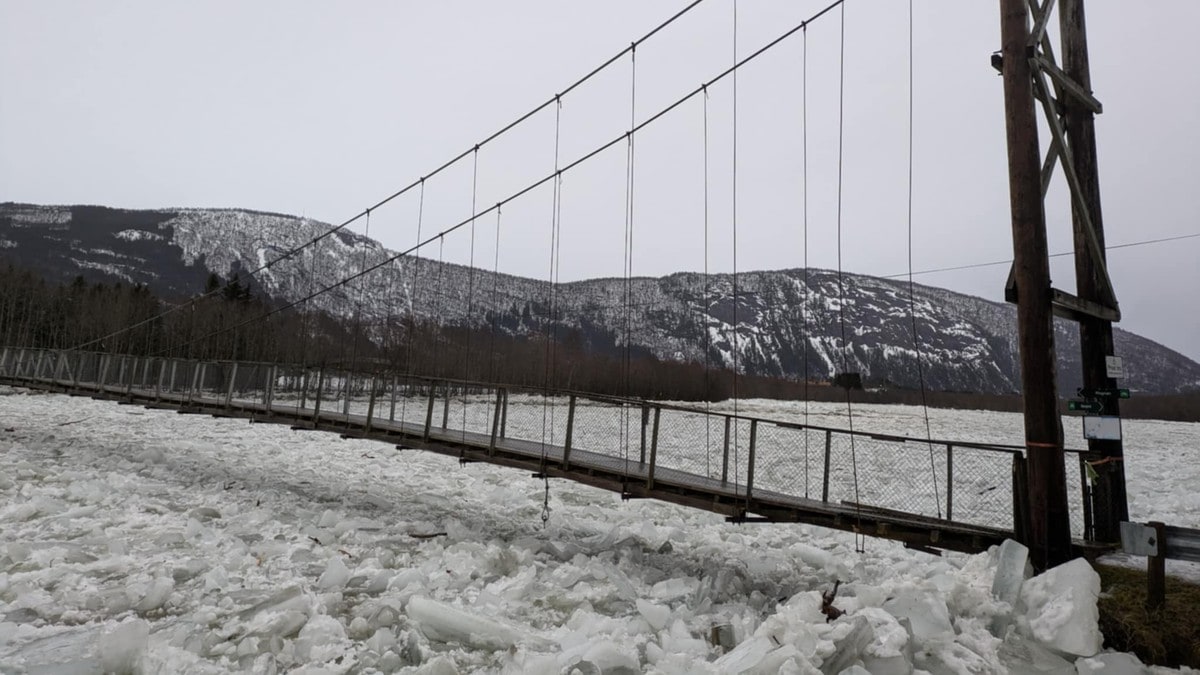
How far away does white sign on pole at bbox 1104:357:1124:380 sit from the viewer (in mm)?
5727

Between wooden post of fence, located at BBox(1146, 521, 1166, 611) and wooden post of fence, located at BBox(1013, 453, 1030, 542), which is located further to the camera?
wooden post of fence, located at BBox(1013, 453, 1030, 542)

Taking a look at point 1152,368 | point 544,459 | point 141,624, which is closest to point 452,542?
point 544,459

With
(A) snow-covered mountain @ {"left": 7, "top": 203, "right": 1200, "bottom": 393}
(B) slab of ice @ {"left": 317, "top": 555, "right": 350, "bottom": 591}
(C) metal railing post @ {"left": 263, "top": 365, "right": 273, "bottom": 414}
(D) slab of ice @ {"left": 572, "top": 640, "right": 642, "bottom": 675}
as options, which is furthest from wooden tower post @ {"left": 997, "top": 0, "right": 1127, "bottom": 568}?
(A) snow-covered mountain @ {"left": 7, "top": 203, "right": 1200, "bottom": 393}

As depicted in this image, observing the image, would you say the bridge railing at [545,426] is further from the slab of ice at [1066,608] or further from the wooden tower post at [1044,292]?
the slab of ice at [1066,608]

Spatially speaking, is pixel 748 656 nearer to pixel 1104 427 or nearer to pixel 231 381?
pixel 1104 427

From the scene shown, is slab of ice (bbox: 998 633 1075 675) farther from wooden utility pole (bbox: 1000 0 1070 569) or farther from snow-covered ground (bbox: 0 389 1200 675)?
wooden utility pole (bbox: 1000 0 1070 569)

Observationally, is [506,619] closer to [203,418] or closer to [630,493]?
[630,493]

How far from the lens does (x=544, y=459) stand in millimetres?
7965

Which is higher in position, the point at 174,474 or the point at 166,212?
the point at 166,212

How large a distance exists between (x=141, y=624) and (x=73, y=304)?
52552 mm

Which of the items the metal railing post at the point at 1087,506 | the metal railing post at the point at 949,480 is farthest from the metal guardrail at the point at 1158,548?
the metal railing post at the point at 949,480

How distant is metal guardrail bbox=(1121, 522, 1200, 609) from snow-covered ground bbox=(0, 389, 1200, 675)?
0.52 meters

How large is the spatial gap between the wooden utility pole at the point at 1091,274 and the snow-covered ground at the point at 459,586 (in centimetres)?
147

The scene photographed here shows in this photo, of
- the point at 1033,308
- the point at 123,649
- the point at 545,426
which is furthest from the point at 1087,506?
the point at 545,426
